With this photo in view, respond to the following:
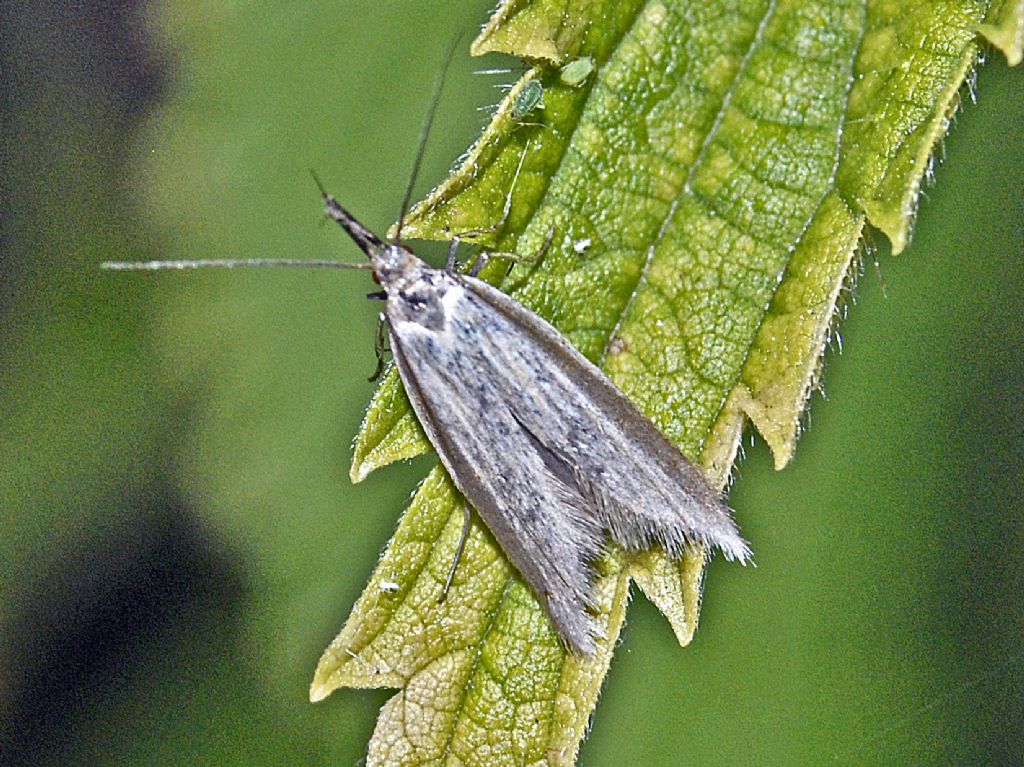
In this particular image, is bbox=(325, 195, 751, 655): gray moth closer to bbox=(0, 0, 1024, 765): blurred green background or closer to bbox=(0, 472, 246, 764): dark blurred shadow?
bbox=(0, 0, 1024, 765): blurred green background

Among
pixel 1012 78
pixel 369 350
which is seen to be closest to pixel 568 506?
pixel 369 350

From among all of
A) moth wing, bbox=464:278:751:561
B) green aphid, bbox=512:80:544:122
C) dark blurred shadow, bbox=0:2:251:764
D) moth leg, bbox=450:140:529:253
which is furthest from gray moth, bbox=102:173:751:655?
dark blurred shadow, bbox=0:2:251:764

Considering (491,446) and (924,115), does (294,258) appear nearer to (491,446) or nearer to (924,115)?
(491,446)

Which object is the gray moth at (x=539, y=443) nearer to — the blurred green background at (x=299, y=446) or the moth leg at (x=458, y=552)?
the moth leg at (x=458, y=552)

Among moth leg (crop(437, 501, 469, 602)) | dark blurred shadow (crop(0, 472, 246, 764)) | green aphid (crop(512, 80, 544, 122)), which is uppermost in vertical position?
green aphid (crop(512, 80, 544, 122))

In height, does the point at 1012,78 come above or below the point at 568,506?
above

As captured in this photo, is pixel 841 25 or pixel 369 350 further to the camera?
pixel 369 350

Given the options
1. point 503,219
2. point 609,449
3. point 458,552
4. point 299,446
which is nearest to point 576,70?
point 503,219
